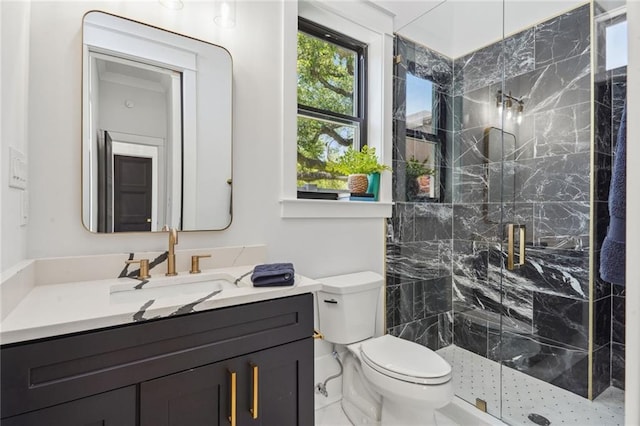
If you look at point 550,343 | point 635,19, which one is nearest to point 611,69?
point 550,343

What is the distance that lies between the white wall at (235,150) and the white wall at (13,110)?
0.05m

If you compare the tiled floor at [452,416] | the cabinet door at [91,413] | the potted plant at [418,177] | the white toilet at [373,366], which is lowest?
the tiled floor at [452,416]

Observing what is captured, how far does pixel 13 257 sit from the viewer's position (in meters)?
0.97

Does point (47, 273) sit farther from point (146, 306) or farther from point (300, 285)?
point (300, 285)

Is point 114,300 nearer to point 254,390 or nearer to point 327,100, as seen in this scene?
point 254,390

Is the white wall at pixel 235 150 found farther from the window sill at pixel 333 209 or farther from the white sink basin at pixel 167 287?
the white sink basin at pixel 167 287

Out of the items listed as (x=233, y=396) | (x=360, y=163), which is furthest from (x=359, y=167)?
(x=233, y=396)

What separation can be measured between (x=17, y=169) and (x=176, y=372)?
809 millimetres

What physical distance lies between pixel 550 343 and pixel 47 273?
273 cm

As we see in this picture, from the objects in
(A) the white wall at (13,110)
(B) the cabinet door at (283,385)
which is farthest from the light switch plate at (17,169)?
(B) the cabinet door at (283,385)

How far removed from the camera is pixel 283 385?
111 centimetres

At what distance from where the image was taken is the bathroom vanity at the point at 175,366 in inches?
29.6

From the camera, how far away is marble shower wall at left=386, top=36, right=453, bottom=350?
2.17 metres

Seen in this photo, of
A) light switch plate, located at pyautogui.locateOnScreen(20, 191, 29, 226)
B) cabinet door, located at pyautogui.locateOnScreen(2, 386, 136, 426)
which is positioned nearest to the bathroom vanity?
cabinet door, located at pyautogui.locateOnScreen(2, 386, 136, 426)
